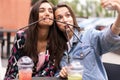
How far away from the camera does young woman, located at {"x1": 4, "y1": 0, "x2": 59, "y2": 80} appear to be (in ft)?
10.2

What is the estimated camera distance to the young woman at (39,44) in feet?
10.2

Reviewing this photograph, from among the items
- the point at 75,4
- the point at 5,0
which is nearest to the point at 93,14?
the point at 75,4

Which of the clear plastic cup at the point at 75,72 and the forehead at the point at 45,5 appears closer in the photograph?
the clear plastic cup at the point at 75,72

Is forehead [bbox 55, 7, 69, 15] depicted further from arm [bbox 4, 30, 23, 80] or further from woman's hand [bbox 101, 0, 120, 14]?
woman's hand [bbox 101, 0, 120, 14]

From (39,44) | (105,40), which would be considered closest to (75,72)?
(105,40)

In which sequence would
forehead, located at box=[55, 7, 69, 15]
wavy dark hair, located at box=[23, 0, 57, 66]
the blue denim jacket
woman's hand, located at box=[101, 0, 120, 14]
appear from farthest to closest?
wavy dark hair, located at box=[23, 0, 57, 66] < forehead, located at box=[55, 7, 69, 15] < the blue denim jacket < woman's hand, located at box=[101, 0, 120, 14]

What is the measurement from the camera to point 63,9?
9.97 ft

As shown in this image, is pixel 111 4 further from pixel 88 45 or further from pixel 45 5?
pixel 45 5

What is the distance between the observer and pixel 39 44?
3234mm

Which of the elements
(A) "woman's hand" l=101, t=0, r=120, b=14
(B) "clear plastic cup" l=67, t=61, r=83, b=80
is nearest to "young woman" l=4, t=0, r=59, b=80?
(B) "clear plastic cup" l=67, t=61, r=83, b=80

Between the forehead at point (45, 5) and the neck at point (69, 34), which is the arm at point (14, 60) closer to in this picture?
the forehead at point (45, 5)

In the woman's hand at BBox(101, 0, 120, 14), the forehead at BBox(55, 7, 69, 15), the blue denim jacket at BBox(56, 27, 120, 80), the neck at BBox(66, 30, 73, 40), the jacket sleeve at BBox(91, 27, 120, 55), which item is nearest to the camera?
the woman's hand at BBox(101, 0, 120, 14)

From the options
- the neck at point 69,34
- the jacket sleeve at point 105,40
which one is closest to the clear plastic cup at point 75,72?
the jacket sleeve at point 105,40

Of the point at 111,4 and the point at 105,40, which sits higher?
the point at 111,4
